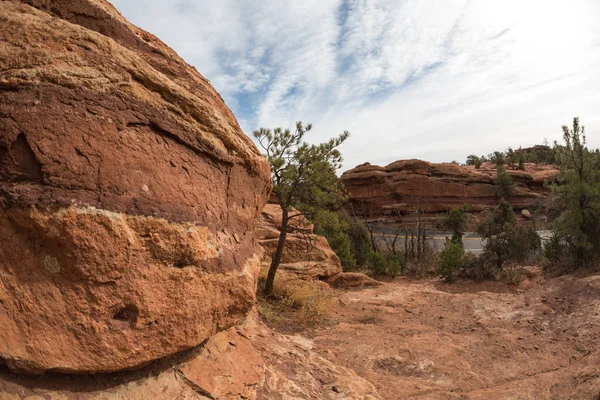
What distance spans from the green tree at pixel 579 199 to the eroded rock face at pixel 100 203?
36.5 feet

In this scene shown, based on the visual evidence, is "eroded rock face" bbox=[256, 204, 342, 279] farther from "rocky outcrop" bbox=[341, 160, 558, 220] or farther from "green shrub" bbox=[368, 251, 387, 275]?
"rocky outcrop" bbox=[341, 160, 558, 220]

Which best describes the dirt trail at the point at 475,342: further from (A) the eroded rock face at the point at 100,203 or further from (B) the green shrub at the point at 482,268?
(A) the eroded rock face at the point at 100,203

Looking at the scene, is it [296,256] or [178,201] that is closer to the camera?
[178,201]

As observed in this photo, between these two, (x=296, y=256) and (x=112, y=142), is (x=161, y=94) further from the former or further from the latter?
(x=296, y=256)

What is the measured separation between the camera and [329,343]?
253 inches

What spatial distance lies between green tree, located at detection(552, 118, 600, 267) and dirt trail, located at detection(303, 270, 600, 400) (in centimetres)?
128

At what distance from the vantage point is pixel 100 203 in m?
2.43

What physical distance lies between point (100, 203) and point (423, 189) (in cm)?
2939

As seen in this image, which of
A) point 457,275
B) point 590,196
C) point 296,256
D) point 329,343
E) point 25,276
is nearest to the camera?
point 25,276

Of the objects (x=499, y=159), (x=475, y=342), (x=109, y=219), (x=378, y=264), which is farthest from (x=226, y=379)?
(x=499, y=159)

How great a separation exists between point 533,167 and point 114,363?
43352mm

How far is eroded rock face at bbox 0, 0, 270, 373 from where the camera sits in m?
2.26

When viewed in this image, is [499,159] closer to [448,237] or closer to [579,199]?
[448,237]

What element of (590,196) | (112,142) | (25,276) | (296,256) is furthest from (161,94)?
(590,196)
